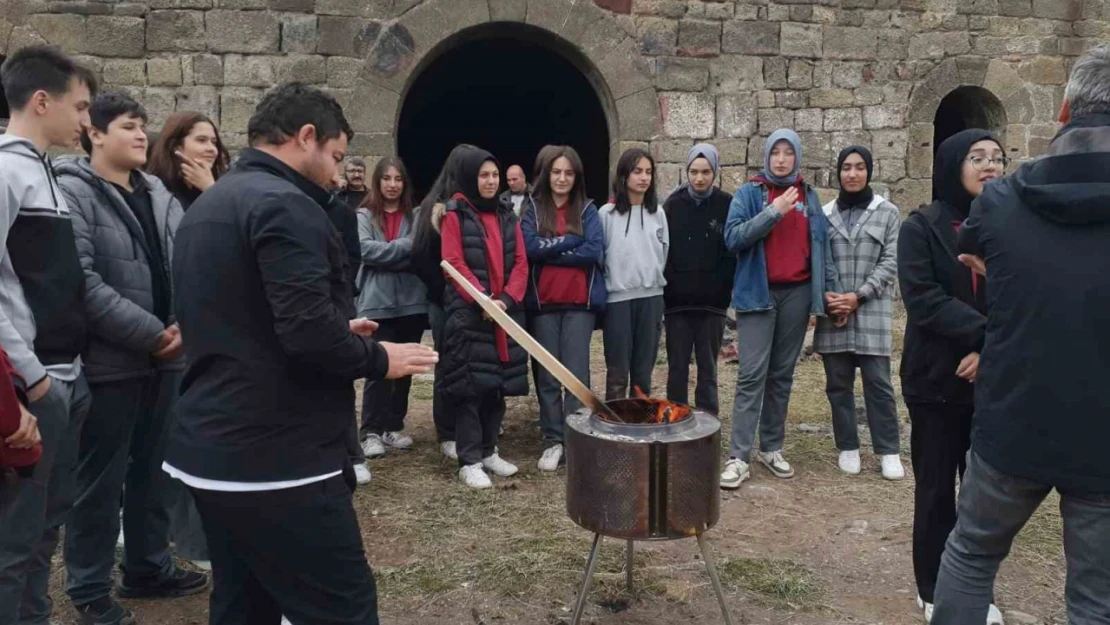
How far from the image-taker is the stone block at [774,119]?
826cm

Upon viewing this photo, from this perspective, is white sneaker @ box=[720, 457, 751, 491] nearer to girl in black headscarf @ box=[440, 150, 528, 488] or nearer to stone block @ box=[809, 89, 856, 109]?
girl in black headscarf @ box=[440, 150, 528, 488]

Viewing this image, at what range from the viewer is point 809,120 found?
8375 millimetres

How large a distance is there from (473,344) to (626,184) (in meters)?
1.37

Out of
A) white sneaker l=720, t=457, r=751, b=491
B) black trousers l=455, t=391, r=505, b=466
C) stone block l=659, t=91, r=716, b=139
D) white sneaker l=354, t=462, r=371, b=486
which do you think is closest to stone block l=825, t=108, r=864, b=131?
stone block l=659, t=91, r=716, b=139

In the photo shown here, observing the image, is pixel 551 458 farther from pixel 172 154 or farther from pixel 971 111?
pixel 971 111

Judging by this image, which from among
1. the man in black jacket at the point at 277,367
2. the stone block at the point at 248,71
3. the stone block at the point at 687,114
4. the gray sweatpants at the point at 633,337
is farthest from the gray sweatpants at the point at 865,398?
the stone block at the point at 248,71

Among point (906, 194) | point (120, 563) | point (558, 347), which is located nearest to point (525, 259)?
point (558, 347)

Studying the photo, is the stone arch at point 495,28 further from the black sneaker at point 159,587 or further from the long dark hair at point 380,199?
the black sneaker at point 159,587

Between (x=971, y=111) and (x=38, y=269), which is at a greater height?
(x=971, y=111)

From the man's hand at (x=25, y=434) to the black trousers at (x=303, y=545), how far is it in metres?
0.45

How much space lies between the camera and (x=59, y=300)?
2793 mm

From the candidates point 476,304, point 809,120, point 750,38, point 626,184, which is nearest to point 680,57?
point 750,38

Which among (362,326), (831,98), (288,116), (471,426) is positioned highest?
(831,98)

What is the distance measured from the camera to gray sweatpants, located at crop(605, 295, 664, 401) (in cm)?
Result: 523
